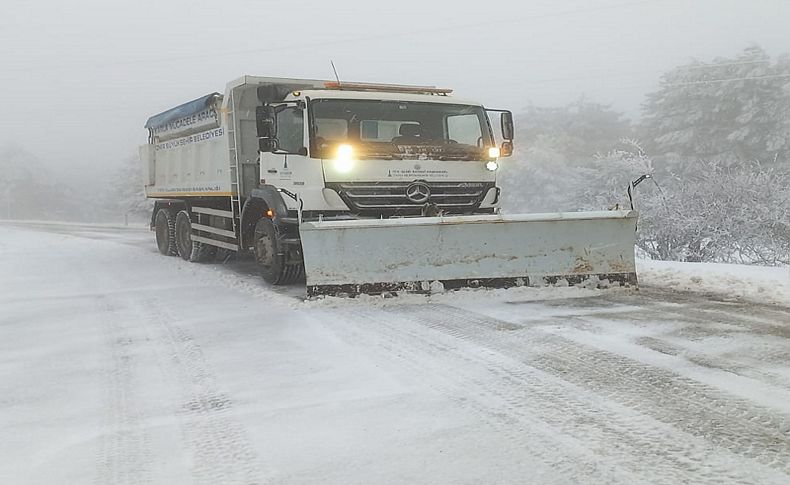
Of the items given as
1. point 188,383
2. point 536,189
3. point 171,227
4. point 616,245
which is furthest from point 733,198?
point 536,189

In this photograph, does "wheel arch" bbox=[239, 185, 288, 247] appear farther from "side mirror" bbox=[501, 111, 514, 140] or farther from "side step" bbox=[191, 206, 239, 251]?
"side mirror" bbox=[501, 111, 514, 140]

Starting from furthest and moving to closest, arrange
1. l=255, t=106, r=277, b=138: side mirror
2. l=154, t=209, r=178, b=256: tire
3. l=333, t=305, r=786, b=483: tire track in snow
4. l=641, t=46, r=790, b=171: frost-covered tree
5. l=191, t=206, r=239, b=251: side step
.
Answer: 1. l=641, t=46, r=790, b=171: frost-covered tree
2. l=154, t=209, r=178, b=256: tire
3. l=191, t=206, r=239, b=251: side step
4. l=255, t=106, r=277, b=138: side mirror
5. l=333, t=305, r=786, b=483: tire track in snow

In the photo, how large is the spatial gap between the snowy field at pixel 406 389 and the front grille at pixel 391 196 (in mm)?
1229

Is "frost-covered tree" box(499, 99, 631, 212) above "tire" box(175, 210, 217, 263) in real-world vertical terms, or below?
above

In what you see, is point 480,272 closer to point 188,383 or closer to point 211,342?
point 211,342

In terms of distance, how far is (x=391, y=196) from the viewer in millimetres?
6957

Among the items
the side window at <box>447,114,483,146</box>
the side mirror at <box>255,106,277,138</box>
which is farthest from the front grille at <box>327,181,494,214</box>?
the side mirror at <box>255,106,277,138</box>

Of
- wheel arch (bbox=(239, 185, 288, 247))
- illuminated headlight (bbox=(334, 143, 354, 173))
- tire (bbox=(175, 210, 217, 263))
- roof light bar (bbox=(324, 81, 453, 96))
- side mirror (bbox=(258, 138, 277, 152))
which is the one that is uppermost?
roof light bar (bbox=(324, 81, 453, 96))

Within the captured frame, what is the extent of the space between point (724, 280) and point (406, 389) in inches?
206

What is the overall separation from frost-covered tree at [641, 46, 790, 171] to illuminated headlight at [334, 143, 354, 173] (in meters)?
30.1

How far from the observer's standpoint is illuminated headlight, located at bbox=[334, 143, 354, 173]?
687 centimetres

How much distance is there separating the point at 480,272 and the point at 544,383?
9.20 feet

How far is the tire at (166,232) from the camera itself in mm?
11916

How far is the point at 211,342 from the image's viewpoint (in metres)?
4.87
